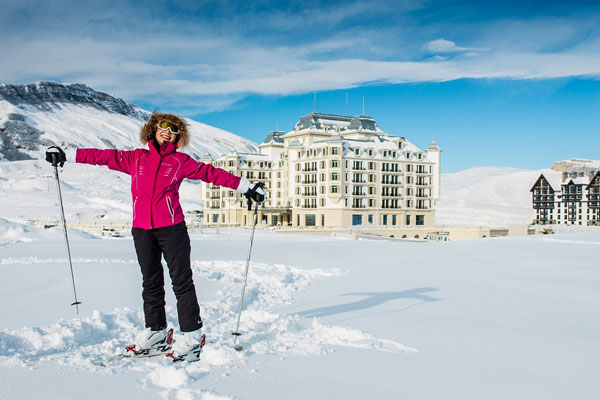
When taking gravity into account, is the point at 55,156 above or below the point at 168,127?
below

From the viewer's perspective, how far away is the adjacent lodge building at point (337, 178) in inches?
2822

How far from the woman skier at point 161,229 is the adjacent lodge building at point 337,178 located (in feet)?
197

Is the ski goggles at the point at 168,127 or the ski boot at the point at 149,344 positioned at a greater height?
the ski goggles at the point at 168,127

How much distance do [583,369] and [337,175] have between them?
65.9m

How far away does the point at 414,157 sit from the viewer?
78.1 meters

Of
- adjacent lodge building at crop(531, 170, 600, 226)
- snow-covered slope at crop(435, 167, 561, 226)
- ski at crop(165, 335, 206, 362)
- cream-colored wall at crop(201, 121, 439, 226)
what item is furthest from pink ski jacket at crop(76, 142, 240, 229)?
snow-covered slope at crop(435, 167, 561, 226)

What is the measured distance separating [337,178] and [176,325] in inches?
2524

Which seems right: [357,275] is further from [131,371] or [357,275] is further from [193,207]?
[193,207]

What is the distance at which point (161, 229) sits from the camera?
19.3ft

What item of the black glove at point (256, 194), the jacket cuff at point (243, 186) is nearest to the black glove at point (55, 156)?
the jacket cuff at point (243, 186)

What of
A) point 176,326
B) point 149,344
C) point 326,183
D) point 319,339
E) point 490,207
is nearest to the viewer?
point 149,344

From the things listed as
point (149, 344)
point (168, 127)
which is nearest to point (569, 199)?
point (168, 127)

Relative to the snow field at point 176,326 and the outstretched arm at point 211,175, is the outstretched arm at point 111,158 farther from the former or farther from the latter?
the snow field at point 176,326

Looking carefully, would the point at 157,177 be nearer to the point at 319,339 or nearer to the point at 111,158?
the point at 111,158
